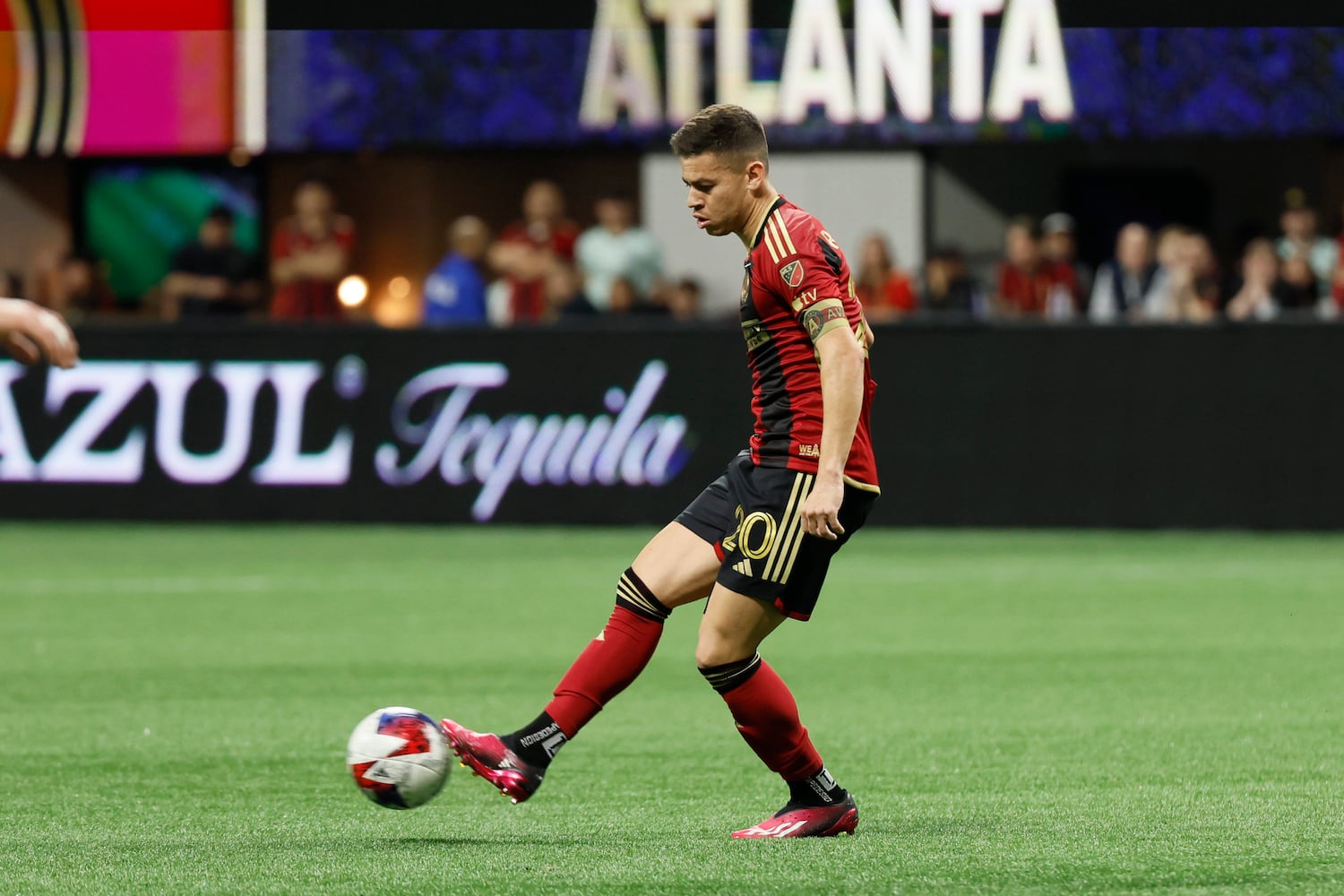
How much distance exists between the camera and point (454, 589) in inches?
523

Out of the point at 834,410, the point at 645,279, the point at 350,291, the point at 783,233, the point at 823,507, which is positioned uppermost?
the point at 783,233

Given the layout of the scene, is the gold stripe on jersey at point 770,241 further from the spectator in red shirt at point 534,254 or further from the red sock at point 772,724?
the spectator in red shirt at point 534,254

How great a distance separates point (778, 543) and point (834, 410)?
419 millimetres

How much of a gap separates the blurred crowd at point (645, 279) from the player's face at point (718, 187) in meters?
10.6

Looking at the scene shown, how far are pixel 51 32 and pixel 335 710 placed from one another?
45.1 feet

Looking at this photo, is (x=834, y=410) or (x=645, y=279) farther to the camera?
(x=645, y=279)

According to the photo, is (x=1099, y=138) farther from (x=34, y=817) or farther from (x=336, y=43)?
(x=34, y=817)

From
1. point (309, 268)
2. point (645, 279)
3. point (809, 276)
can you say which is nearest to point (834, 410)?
point (809, 276)

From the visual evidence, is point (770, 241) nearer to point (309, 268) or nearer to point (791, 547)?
point (791, 547)

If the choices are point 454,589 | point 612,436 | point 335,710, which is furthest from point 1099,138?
point 335,710

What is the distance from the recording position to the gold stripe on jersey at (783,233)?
5.89m

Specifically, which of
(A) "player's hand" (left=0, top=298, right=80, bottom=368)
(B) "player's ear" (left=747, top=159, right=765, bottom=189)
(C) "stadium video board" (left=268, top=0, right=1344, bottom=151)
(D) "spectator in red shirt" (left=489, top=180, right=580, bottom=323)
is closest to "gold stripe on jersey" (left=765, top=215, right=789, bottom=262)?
(B) "player's ear" (left=747, top=159, right=765, bottom=189)

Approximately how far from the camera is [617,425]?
647 inches

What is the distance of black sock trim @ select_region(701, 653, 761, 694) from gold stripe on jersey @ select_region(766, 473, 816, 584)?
258mm
